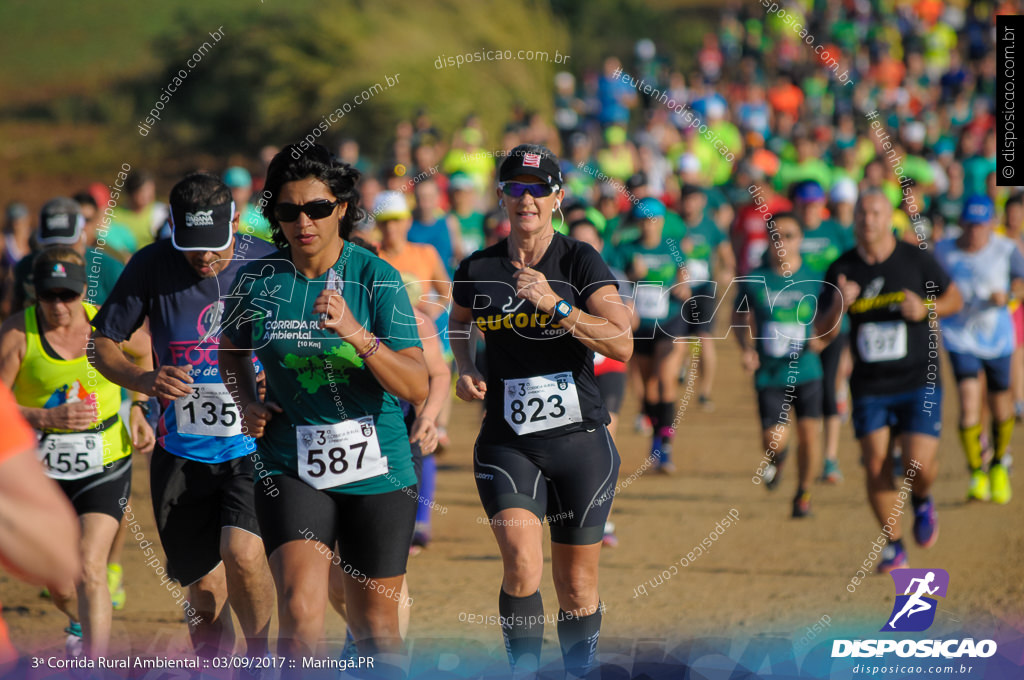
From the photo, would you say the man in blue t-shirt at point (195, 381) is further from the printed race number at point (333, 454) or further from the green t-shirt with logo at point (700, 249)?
the green t-shirt with logo at point (700, 249)

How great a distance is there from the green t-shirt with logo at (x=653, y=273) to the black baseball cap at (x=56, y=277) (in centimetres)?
538

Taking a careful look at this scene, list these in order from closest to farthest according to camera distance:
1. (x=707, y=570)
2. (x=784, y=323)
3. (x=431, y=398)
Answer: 1. (x=431, y=398)
2. (x=707, y=570)
3. (x=784, y=323)

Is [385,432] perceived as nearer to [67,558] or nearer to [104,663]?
[104,663]

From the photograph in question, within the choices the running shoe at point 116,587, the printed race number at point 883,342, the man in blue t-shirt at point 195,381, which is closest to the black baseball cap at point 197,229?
the man in blue t-shirt at point 195,381

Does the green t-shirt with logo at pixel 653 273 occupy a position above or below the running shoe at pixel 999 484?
above

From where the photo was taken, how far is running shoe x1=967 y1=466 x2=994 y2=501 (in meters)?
8.59

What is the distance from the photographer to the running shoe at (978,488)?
8.59 metres

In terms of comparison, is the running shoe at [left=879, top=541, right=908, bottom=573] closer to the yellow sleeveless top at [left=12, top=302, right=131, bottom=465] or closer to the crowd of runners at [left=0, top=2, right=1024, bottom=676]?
the crowd of runners at [left=0, top=2, right=1024, bottom=676]

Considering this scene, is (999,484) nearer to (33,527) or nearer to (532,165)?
(532,165)

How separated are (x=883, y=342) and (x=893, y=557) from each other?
127cm

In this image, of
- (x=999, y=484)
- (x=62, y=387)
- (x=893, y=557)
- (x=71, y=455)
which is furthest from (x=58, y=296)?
(x=999, y=484)

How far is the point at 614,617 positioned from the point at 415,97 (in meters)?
12.1

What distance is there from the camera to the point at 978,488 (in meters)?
8.59

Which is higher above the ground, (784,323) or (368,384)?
(784,323)
